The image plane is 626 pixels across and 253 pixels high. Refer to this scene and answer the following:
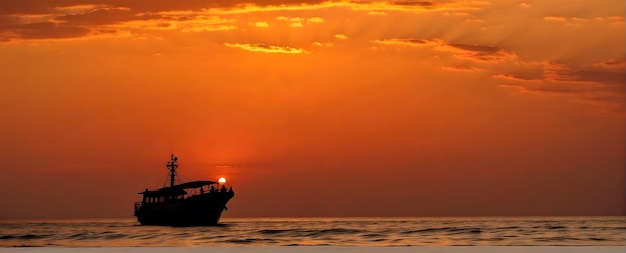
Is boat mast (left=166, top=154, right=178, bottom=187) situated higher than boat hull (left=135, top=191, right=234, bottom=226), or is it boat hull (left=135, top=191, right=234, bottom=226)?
boat hull (left=135, top=191, right=234, bottom=226)

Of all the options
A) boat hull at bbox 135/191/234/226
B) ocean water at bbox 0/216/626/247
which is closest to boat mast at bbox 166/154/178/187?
ocean water at bbox 0/216/626/247

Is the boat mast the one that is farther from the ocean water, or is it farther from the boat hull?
the boat hull

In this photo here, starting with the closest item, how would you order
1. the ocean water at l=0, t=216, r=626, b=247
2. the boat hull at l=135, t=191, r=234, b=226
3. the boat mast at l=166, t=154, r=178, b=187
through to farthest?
the boat mast at l=166, t=154, r=178, b=187 → the ocean water at l=0, t=216, r=626, b=247 → the boat hull at l=135, t=191, r=234, b=226

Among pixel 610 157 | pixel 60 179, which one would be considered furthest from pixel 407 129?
pixel 60 179

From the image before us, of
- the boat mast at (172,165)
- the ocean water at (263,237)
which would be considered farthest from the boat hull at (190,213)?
the boat mast at (172,165)

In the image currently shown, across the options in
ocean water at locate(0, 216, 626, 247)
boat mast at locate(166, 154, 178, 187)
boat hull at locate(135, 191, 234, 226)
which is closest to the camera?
boat mast at locate(166, 154, 178, 187)

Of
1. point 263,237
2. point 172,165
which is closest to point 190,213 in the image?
point 263,237

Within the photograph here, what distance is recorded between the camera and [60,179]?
7.71 meters

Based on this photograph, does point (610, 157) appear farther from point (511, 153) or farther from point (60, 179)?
point (60, 179)

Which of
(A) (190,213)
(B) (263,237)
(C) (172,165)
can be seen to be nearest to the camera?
(C) (172,165)

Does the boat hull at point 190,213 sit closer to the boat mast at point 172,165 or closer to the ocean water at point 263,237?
the ocean water at point 263,237

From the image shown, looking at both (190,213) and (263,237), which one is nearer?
(190,213)

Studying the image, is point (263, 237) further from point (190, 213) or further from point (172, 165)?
point (172, 165)

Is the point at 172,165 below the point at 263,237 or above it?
below
